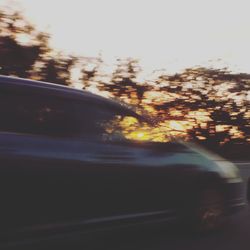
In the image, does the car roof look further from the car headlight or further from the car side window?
the car headlight

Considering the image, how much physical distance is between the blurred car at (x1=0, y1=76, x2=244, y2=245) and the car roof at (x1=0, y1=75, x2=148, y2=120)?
10mm

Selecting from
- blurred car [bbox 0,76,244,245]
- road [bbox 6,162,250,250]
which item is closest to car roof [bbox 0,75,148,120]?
blurred car [bbox 0,76,244,245]

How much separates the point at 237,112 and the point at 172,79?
4468 millimetres

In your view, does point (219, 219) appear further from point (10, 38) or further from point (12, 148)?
point (10, 38)

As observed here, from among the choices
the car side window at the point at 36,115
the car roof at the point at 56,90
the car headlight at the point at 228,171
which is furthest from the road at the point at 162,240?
the car roof at the point at 56,90

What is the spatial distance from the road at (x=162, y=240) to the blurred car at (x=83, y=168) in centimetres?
20

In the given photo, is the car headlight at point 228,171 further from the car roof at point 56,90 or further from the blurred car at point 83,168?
the car roof at point 56,90

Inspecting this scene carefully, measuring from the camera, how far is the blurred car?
15.3ft

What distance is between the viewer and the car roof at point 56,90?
4.88 meters

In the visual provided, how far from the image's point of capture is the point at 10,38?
72.7 feet

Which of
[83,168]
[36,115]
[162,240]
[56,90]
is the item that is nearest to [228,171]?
[162,240]

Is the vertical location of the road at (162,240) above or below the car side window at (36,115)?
below

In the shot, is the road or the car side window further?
the road

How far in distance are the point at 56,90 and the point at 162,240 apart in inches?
84.2
